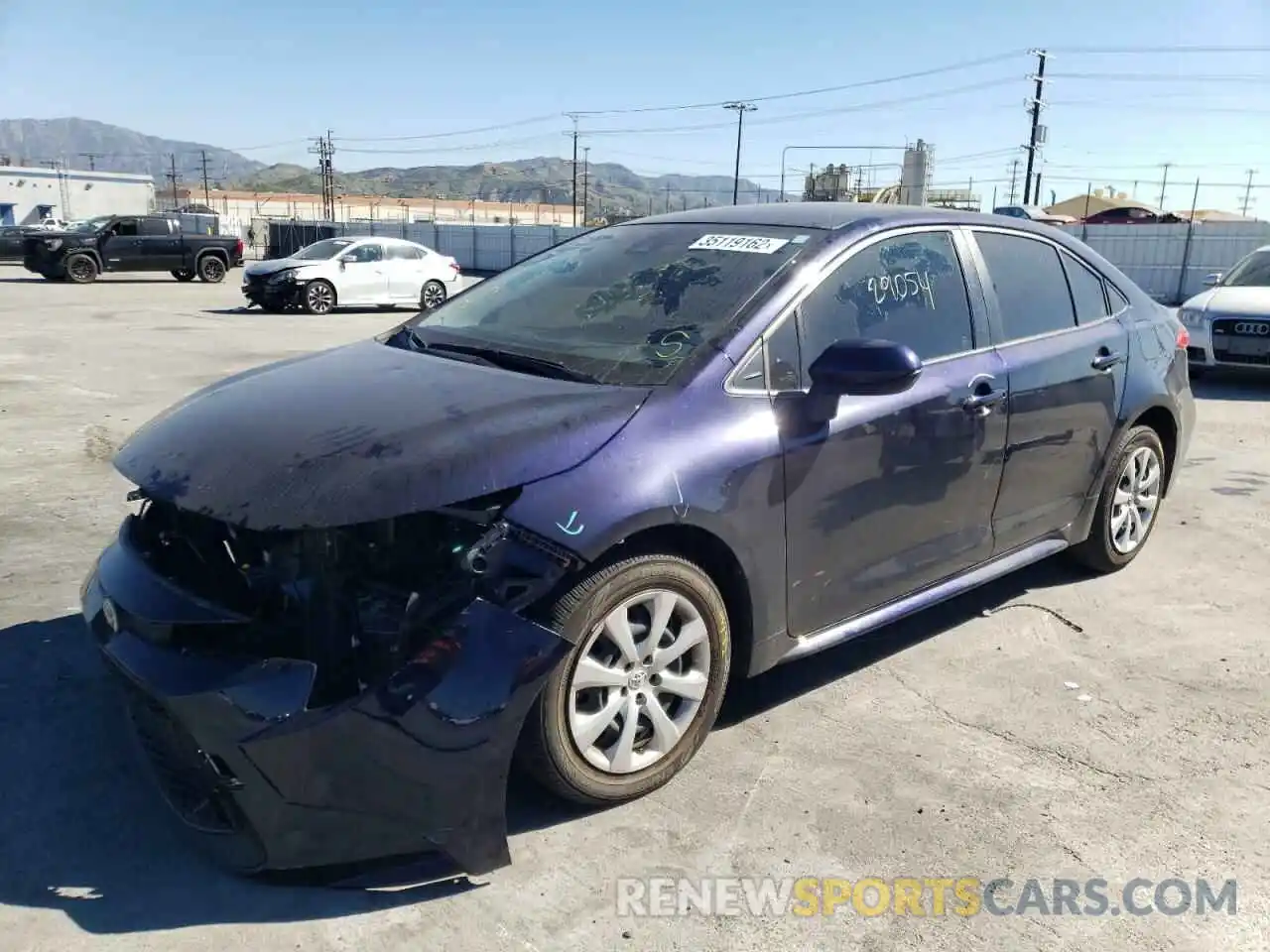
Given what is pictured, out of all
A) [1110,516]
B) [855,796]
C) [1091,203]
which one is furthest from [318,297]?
[1091,203]

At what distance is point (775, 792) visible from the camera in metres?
3.02

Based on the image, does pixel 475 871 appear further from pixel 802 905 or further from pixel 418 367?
pixel 418 367

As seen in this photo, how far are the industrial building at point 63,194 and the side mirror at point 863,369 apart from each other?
3139 inches

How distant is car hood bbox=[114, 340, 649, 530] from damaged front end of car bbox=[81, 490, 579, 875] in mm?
90

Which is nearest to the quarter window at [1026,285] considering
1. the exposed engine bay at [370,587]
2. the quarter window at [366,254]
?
the exposed engine bay at [370,587]

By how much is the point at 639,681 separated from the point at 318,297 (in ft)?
56.5

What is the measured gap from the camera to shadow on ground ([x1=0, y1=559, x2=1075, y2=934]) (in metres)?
2.45

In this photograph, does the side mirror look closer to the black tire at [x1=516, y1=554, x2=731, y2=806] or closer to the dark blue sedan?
the dark blue sedan

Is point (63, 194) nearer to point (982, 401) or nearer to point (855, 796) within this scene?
point (982, 401)

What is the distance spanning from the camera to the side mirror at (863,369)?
3043 mm

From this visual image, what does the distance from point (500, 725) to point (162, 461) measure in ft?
4.15

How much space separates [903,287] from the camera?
3.67m

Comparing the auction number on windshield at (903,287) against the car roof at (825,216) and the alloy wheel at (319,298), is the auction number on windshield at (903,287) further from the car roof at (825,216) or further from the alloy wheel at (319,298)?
the alloy wheel at (319,298)

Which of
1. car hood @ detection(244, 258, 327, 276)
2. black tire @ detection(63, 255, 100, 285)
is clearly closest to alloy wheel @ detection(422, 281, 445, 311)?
car hood @ detection(244, 258, 327, 276)
